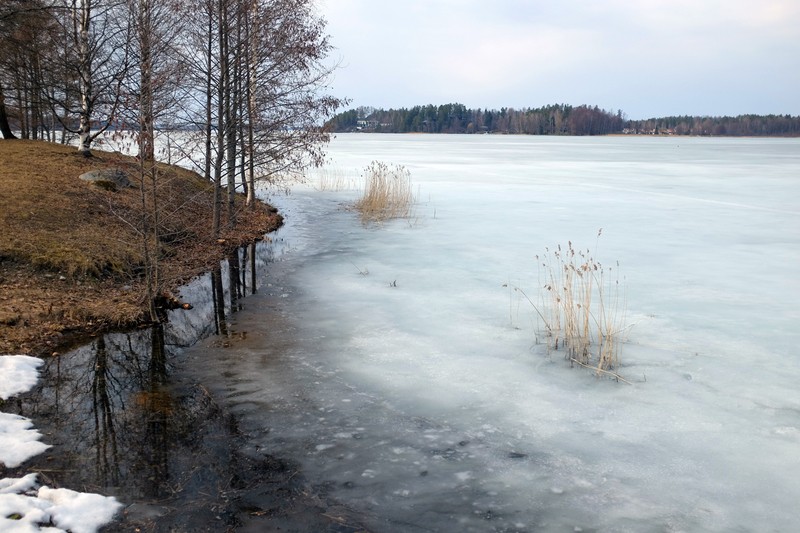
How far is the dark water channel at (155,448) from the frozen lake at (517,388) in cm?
27

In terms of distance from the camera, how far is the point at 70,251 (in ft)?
31.8

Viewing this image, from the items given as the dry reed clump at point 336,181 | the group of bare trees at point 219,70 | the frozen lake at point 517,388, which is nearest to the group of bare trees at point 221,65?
the group of bare trees at point 219,70

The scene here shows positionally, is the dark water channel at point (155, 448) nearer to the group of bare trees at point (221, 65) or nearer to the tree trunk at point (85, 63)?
the group of bare trees at point (221, 65)

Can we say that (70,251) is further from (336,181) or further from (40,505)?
(336,181)

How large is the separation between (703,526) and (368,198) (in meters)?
15.2

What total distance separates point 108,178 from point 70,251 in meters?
5.65

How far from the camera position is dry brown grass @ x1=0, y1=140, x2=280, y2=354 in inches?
304

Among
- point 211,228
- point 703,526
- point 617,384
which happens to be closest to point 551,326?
point 617,384

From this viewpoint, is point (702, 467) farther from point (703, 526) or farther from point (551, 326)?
point (551, 326)

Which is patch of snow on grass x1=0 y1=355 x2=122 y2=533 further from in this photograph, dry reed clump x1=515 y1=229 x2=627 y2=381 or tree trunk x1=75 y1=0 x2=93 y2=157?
tree trunk x1=75 y1=0 x2=93 y2=157

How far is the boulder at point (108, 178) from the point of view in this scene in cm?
1431

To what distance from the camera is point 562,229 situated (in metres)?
14.2

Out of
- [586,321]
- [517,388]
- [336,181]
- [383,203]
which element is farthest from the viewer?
[336,181]

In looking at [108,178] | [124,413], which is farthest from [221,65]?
[124,413]
